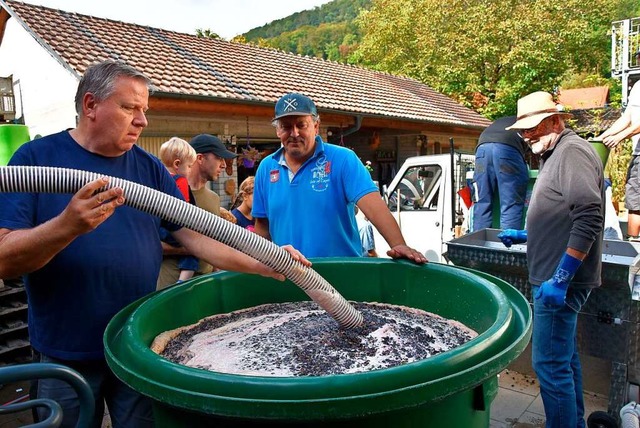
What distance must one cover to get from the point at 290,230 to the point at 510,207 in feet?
10.3

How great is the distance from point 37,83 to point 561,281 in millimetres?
10150

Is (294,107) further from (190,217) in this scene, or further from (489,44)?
(489,44)

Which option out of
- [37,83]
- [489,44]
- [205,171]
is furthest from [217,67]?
[489,44]

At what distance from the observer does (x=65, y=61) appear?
784 cm

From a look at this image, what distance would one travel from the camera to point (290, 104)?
8.45 feet

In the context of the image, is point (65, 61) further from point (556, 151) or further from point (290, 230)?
point (556, 151)

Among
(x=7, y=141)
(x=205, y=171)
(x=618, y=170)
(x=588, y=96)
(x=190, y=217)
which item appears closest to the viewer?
(x=190, y=217)

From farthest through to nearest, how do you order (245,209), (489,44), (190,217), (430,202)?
1. (489,44)
2. (430,202)
3. (245,209)
4. (190,217)

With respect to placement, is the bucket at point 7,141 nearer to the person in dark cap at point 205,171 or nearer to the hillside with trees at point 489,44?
the person in dark cap at point 205,171

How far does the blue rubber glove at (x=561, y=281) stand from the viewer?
242 cm

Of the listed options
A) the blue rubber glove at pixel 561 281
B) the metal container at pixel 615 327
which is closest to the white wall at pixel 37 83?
the blue rubber glove at pixel 561 281

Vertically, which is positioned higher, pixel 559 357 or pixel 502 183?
pixel 502 183

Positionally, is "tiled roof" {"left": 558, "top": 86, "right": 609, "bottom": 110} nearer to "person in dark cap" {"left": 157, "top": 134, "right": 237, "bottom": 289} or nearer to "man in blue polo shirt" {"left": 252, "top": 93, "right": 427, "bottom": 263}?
"person in dark cap" {"left": 157, "top": 134, "right": 237, "bottom": 289}

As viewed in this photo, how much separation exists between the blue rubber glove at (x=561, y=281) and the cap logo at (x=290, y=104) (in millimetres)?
1617
